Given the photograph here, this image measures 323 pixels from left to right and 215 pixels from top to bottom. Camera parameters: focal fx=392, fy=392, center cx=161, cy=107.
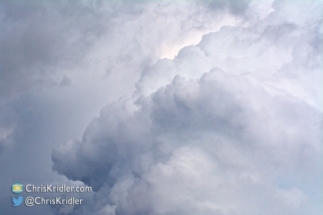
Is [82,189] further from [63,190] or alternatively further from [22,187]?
[22,187]

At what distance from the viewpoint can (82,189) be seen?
55062 mm

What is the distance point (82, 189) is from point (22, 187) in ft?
27.9

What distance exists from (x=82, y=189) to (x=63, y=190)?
8.51 ft

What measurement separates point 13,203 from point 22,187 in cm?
250

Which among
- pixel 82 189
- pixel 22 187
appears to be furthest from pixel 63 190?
pixel 22 187

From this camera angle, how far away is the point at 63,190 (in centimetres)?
5459

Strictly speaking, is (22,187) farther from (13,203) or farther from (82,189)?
(82,189)

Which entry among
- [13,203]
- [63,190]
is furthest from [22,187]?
[63,190]

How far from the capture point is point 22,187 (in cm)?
5525

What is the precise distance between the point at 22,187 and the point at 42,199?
3396mm

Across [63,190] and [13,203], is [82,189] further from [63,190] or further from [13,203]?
[13,203]

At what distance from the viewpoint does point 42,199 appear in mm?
54750
